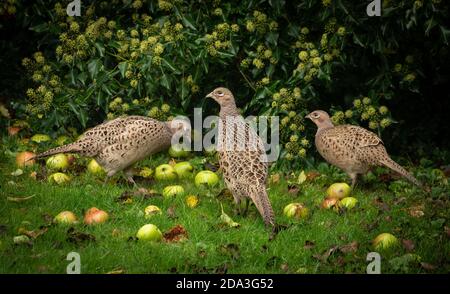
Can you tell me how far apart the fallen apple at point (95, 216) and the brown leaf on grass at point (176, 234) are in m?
0.59

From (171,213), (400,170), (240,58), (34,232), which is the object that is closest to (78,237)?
(34,232)

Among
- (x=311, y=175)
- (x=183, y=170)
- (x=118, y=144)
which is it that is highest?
(x=118, y=144)

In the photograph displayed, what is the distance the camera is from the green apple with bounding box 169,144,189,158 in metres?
7.75

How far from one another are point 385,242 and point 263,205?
41.1 inches

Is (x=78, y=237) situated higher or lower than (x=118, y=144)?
lower

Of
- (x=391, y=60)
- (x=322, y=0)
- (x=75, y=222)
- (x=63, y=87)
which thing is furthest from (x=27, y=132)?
(x=391, y=60)

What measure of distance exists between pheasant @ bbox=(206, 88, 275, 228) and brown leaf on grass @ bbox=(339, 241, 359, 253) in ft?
1.99

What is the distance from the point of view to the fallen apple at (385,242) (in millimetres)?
5523

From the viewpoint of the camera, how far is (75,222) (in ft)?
19.1

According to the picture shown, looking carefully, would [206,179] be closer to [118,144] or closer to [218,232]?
[118,144]

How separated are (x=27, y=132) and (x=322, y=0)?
3.82m

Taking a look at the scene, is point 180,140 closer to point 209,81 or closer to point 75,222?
point 209,81

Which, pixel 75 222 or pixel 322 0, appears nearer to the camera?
pixel 75 222

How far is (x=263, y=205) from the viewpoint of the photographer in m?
5.89
